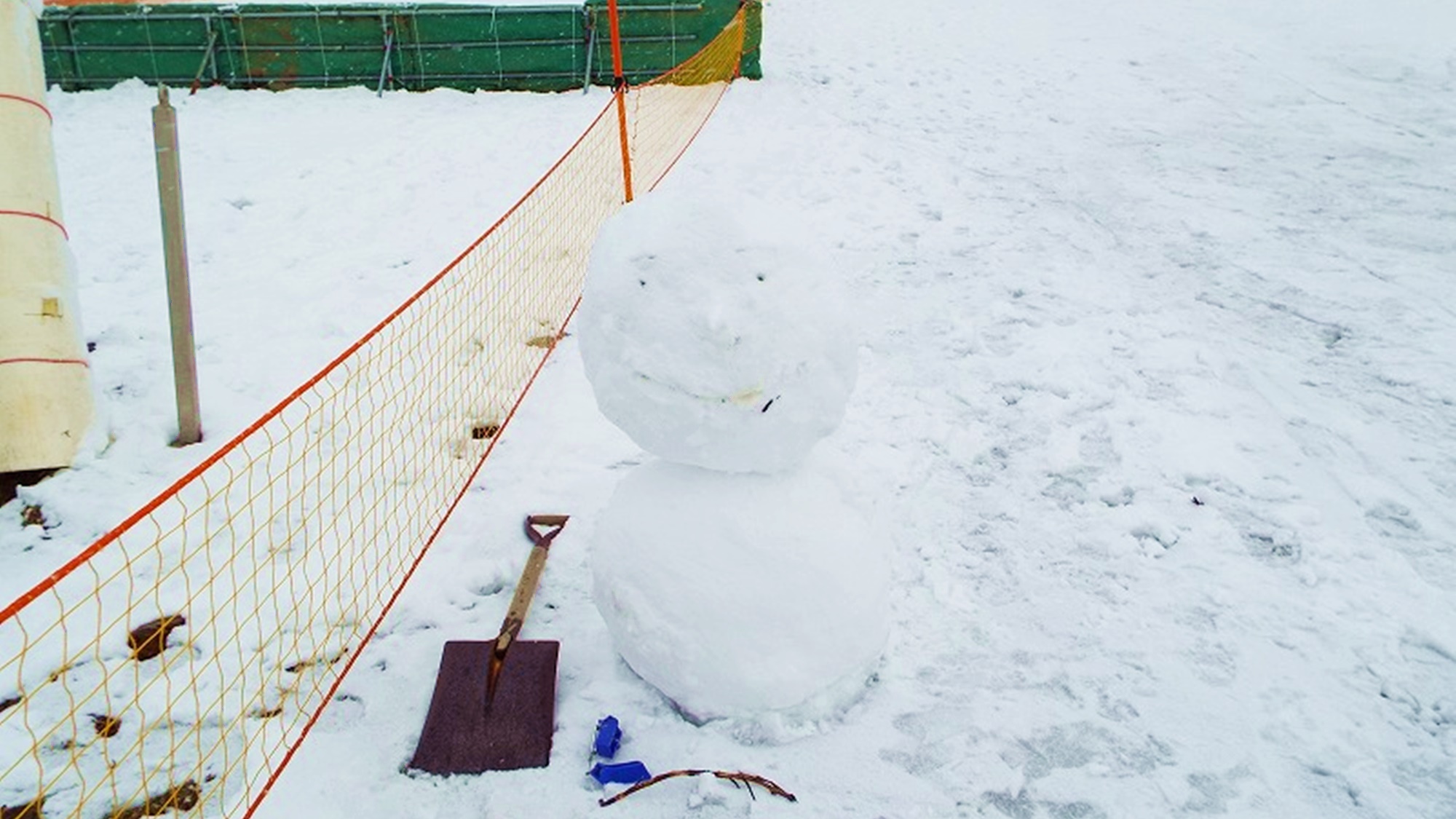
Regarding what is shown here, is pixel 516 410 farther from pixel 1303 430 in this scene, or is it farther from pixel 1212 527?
pixel 1303 430

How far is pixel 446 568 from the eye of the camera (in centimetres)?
392

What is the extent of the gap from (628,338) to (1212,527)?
287 centimetres

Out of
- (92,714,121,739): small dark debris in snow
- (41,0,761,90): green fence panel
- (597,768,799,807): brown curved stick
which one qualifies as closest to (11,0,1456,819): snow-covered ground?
(597,768,799,807): brown curved stick

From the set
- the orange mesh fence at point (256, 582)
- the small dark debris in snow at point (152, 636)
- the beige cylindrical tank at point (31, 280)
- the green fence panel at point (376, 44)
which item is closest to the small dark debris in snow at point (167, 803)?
the orange mesh fence at point (256, 582)

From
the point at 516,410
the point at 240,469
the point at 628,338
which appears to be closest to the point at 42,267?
the point at 240,469

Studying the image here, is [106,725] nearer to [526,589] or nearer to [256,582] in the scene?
[256,582]

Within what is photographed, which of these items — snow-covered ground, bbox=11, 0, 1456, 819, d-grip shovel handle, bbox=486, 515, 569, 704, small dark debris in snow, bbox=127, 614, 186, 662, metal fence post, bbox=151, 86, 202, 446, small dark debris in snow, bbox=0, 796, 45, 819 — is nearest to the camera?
small dark debris in snow, bbox=0, 796, 45, 819

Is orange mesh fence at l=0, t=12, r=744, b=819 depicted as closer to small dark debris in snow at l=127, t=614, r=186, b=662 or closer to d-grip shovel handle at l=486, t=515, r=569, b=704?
small dark debris in snow at l=127, t=614, r=186, b=662

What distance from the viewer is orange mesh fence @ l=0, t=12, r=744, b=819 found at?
118 inches

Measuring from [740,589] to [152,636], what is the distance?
236cm

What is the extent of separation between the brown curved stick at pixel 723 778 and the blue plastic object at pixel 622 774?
0.02 meters

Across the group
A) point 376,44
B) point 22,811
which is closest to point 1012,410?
point 22,811

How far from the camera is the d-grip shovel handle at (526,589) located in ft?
10.6

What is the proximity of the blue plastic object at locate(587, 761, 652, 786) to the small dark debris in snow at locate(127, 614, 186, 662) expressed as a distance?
1.87 m
